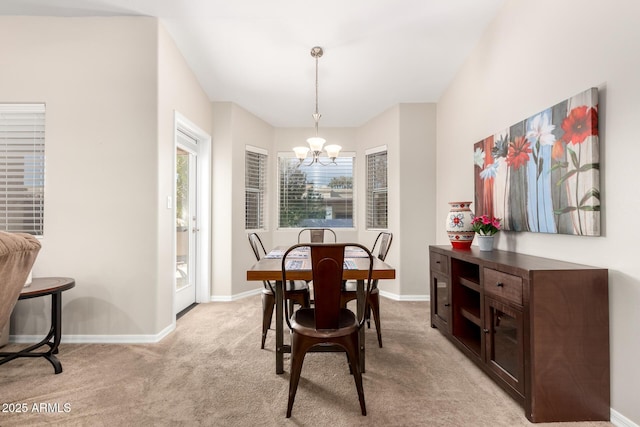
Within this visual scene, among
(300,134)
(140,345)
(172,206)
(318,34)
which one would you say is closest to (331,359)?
(140,345)

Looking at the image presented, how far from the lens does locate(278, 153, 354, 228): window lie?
507 centimetres

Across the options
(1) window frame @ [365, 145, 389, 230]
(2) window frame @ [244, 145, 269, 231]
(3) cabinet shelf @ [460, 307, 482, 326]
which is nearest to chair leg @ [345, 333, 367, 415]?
(3) cabinet shelf @ [460, 307, 482, 326]

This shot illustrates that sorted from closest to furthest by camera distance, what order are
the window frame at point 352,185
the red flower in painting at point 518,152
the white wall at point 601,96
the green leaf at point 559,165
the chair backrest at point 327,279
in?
the white wall at point 601,96 → the chair backrest at point 327,279 → the green leaf at point 559,165 → the red flower in painting at point 518,152 → the window frame at point 352,185

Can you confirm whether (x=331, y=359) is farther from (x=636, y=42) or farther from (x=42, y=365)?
(x=636, y=42)

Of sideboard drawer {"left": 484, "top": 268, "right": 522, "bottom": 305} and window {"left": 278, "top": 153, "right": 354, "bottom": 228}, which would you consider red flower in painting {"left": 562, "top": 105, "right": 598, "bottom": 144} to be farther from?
window {"left": 278, "top": 153, "right": 354, "bottom": 228}

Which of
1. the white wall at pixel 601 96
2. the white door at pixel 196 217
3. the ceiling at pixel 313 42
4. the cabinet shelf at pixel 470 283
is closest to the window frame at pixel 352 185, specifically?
the ceiling at pixel 313 42

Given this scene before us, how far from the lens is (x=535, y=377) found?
1616 mm

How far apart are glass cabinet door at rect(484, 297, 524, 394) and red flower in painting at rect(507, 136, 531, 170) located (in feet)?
3.47

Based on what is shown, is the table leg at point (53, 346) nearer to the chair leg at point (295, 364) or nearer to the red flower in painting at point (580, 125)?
the chair leg at point (295, 364)

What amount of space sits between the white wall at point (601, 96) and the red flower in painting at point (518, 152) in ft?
0.68

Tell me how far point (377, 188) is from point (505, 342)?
3.06 m

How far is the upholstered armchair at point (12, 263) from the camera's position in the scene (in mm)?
1514

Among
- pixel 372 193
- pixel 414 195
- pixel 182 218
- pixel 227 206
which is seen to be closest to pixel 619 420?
pixel 414 195

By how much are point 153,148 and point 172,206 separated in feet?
1.92
